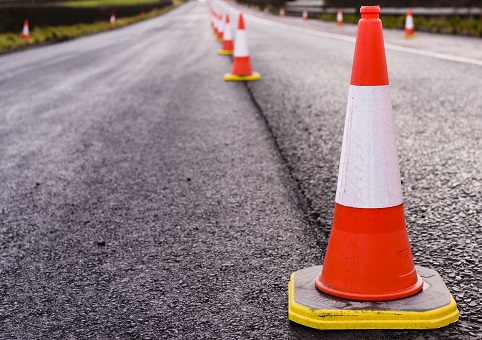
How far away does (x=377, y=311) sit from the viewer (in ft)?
7.48

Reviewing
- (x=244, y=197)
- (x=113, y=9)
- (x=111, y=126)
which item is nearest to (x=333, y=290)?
(x=244, y=197)

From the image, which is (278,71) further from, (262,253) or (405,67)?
(262,253)

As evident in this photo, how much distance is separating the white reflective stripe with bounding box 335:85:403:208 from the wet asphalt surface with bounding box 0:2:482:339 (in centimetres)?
43

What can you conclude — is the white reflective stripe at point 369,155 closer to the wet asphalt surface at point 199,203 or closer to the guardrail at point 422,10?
the wet asphalt surface at point 199,203

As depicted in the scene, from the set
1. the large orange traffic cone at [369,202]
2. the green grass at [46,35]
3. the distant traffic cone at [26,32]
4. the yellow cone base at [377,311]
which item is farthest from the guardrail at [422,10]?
the yellow cone base at [377,311]

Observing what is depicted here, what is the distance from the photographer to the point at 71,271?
2.84 metres

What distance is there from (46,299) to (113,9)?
40967 mm

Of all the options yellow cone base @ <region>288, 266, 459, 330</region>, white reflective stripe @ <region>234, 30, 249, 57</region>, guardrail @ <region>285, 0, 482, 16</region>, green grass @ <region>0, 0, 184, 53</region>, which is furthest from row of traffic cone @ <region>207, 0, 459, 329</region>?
green grass @ <region>0, 0, 184, 53</region>

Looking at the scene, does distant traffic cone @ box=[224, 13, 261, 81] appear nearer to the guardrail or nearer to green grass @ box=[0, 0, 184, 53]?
the guardrail

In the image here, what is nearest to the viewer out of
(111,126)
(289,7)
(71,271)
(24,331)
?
(24,331)

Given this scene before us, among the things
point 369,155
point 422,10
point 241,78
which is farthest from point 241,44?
point 422,10

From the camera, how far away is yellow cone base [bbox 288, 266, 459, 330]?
2250mm

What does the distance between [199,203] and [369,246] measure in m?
1.52

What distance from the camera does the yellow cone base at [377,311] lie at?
2250 mm
